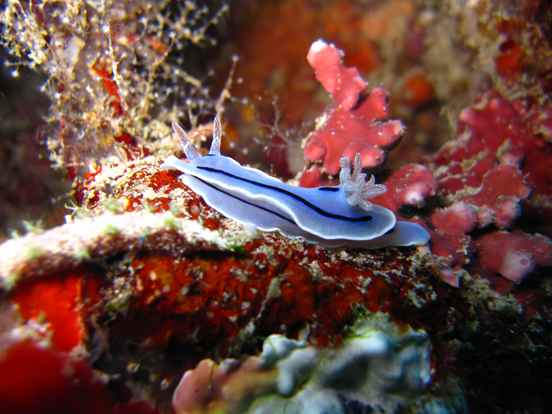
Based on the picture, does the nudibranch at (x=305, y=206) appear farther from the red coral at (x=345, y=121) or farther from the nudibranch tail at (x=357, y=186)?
the red coral at (x=345, y=121)

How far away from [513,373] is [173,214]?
2.63m

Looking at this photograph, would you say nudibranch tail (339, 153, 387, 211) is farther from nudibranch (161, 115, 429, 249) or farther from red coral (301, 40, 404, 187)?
red coral (301, 40, 404, 187)

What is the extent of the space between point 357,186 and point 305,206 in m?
0.46

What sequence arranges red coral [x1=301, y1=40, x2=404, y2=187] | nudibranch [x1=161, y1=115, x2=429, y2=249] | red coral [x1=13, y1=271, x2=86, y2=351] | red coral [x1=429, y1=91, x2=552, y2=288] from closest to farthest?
red coral [x1=13, y1=271, x2=86, y2=351]
nudibranch [x1=161, y1=115, x2=429, y2=249]
red coral [x1=429, y1=91, x2=552, y2=288]
red coral [x1=301, y1=40, x2=404, y2=187]

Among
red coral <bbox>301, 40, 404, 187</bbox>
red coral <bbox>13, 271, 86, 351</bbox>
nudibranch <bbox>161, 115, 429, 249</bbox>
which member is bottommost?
red coral <bbox>13, 271, 86, 351</bbox>

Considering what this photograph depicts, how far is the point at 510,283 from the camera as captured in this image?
2744 mm

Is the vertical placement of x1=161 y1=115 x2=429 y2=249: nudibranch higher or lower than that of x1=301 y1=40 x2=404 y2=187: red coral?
lower

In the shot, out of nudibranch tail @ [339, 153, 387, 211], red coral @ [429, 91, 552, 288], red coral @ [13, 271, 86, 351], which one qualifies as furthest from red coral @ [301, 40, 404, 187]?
red coral @ [13, 271, 86, 351]

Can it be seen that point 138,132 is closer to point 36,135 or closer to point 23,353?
point 36,135

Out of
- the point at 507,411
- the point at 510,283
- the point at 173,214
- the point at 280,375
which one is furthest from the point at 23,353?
the point at 510,283

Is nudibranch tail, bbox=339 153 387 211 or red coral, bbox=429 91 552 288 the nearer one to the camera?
nudibranch tail, bbox=339 153 387 211

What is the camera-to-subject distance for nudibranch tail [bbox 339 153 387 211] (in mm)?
2266

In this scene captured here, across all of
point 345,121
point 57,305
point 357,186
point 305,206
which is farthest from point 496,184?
point 57,305

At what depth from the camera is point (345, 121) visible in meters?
3.29
